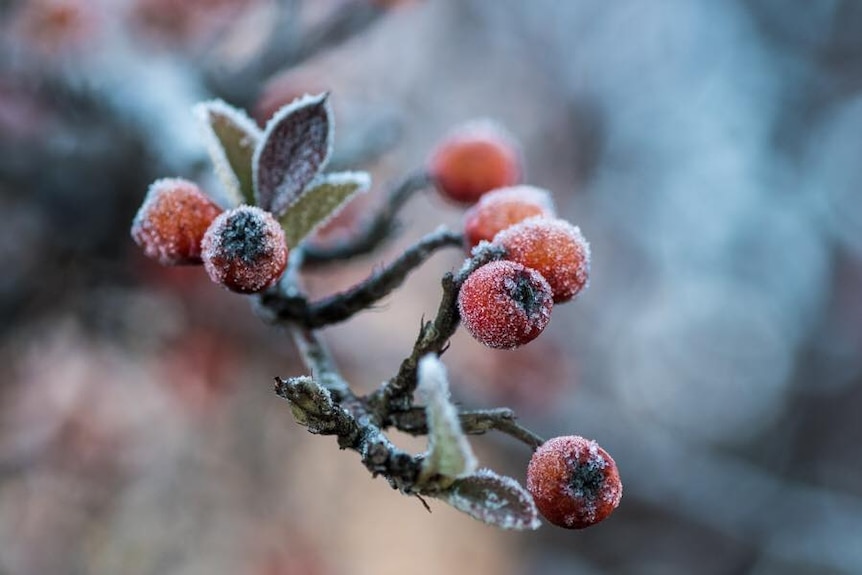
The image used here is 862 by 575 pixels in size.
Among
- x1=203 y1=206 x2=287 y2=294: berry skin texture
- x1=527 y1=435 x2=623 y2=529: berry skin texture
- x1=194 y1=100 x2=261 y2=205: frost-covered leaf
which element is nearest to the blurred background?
x1=194 y1=100 x2=261 y2=205: frost-covered leaf

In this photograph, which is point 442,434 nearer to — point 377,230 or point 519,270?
point 519,270

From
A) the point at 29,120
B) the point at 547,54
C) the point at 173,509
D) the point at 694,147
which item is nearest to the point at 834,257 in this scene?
the point at 694,147

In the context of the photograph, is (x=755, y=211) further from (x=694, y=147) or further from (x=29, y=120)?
(x=29, y=120)

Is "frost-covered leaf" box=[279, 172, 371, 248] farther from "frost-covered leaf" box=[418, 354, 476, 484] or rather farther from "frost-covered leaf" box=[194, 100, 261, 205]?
"frost-covered leaf" box=[418, 354, 476, 484]

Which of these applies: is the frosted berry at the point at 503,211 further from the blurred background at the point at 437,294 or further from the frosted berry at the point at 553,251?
the blurred background at the point at 437,294

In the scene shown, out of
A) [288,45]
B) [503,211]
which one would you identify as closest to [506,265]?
[503,211]

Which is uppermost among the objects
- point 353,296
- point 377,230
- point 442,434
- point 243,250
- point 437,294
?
point 437,294

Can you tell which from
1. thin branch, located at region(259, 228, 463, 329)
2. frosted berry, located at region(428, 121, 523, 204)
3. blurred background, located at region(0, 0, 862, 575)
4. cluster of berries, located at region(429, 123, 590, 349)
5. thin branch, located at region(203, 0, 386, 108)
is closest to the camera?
cluster of berries, located at region(429, 123, 590, 349)
